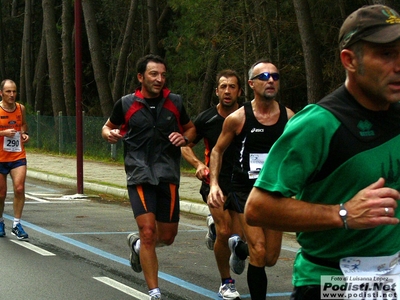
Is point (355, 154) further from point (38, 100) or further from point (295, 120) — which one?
point (38, 100)

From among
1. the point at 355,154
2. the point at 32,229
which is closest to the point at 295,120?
the point at 355,154

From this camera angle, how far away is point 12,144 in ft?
36.1

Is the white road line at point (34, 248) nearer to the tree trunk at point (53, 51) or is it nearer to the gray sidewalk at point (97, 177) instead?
the gray sidewalk at point (97, 177)

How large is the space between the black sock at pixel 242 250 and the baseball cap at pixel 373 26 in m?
4.21

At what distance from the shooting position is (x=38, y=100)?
4497 centimetres

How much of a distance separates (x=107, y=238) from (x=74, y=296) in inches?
145

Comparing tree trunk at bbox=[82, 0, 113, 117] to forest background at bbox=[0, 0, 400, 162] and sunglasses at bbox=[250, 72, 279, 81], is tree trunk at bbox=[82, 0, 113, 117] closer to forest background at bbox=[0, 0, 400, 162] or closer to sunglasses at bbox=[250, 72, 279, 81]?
forest background at bbox=[0, 0, 400, 162]

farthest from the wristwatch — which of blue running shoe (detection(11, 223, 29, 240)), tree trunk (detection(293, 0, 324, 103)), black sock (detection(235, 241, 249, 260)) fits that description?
tree trunk (detection(293, 0, 324, 103))

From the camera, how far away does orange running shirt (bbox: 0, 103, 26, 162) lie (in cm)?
1096

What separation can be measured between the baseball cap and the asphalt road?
469 cm

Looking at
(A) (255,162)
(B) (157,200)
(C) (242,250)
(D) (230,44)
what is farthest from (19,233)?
(D) (230,44)

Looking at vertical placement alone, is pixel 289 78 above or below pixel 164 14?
below

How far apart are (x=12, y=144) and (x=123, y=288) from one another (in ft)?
12.8

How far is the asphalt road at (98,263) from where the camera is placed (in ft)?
25.0
